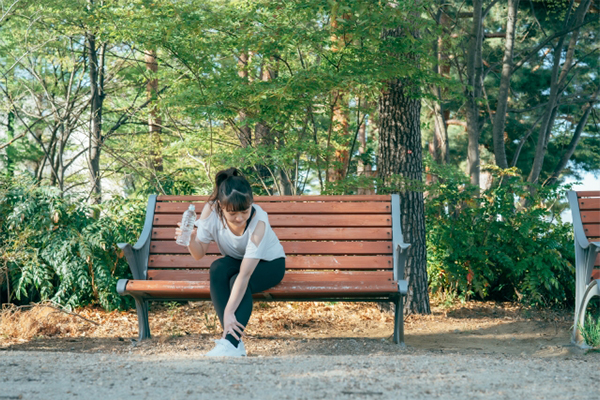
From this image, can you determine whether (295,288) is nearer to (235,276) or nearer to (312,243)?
(235,276)

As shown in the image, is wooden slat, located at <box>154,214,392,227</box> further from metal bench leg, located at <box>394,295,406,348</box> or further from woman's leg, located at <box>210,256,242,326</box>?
woman's leg, located at <box>210,256,242,326</box>

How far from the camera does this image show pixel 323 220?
4785mm

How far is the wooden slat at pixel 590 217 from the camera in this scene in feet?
15.7

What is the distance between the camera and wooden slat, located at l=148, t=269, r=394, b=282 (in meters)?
4.41

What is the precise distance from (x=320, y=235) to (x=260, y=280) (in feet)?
2.90

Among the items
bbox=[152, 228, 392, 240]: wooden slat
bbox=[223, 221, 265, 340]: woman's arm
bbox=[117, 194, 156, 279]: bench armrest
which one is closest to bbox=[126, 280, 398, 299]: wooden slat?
bbox=[223, 221, 265, 340]: woman's arm

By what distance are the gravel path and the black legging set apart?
1.73 feet

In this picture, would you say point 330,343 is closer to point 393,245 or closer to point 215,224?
point 393,245

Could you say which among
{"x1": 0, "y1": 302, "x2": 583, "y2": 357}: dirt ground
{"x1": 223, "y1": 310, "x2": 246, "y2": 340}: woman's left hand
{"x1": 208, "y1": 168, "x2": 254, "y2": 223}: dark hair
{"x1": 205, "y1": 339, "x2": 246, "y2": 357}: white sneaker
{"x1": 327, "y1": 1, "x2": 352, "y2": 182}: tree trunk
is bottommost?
{"x1": 0, "y1": 302, "x2": 583, "y2": 357}: dirt ground

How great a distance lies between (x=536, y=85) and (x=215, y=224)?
14.3 m

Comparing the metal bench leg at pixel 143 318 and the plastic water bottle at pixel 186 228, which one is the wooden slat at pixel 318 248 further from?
the plastic water bottle at pixel 186 228

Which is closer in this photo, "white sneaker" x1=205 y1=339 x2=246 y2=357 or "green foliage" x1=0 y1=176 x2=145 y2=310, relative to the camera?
"white sneaker" x1=205 y1=339 x2=246 y2=357

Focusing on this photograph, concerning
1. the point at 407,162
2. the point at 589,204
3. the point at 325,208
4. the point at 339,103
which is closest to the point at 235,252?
the point at 325,208

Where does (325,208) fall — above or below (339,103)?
below
